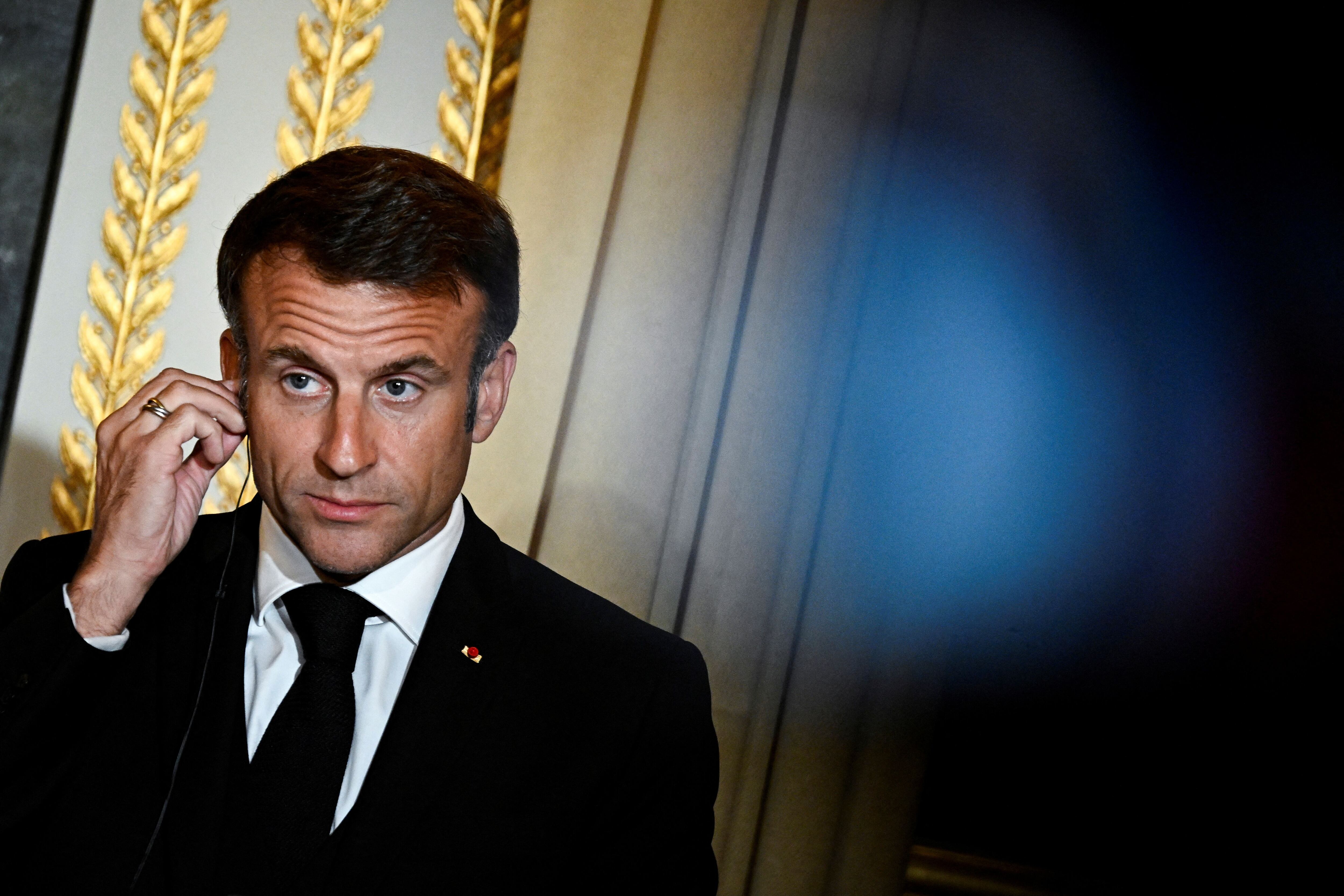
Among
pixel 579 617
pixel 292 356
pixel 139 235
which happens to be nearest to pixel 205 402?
pixel 292 356

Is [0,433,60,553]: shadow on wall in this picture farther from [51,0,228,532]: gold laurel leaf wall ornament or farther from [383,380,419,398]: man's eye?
[383,380,419,398]: man's eye

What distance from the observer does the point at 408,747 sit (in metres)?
1.31

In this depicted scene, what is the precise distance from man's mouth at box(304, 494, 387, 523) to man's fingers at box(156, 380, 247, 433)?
17 cm

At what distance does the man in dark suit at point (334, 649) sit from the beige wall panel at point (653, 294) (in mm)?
465

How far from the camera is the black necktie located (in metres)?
1.25

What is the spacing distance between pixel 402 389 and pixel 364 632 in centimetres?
32

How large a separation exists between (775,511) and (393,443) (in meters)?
0.79

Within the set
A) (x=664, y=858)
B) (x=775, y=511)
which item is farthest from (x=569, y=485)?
(x=664, y=858)

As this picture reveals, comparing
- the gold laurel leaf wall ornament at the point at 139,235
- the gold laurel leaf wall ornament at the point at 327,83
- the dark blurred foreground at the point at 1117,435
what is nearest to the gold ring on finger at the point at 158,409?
the gold laurel leaf wall ornament at the point at 139,235

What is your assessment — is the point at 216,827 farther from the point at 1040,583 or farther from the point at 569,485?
the point at 1040,583

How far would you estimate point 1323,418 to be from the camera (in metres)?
1.79

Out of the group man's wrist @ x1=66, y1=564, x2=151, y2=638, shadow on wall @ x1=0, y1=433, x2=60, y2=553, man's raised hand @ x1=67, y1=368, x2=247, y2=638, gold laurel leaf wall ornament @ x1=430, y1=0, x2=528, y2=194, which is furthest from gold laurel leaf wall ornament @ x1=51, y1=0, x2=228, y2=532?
man's wrist @ x1=66, y1=564, x2=151, y2=638

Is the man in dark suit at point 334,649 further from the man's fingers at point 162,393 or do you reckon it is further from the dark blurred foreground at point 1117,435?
the dark blurred foreground at point 1117,435

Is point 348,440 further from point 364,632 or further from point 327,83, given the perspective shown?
point 327,83
